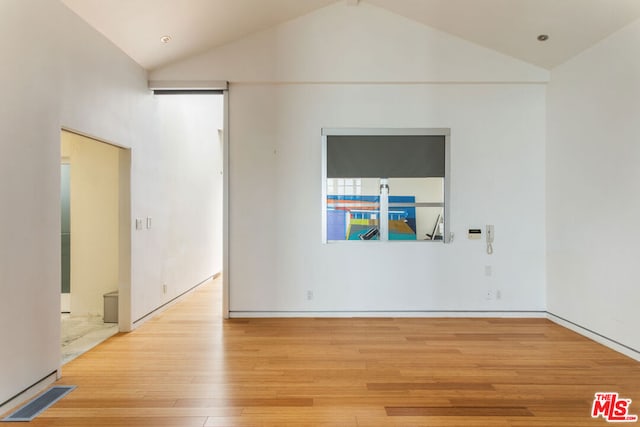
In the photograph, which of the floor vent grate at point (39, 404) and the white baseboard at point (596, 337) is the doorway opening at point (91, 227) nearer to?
the floor vent grate at point (39, 404)

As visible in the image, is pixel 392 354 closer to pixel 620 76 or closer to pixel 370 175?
pixel 370 175

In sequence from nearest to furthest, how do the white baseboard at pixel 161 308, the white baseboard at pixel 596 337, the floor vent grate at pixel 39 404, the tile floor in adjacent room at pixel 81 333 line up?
the floor vent grate at pixel 39 404 < the white baseboard at pixel 596 337 < the tile floor in adjacent room at pixel 81 333 < the white baseboard at pixel 161 308

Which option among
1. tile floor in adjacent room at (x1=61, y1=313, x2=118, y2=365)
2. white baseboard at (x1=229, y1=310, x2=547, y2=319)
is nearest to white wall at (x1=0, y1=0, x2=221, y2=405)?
tile floor in adjacent room at (x1=61, y1=313, x2=118, y2=365)

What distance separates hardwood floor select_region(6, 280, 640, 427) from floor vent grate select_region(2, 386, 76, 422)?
7cm

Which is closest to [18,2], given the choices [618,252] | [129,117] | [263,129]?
[129,117]

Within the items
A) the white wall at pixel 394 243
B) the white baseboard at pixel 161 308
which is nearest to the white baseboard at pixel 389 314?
the white wall at pixel 394 243

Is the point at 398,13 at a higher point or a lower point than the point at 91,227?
higher

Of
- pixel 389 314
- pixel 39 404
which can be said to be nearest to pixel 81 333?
pixel 39 404

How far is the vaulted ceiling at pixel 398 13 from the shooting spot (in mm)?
3467

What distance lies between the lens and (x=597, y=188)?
3877 millimetres

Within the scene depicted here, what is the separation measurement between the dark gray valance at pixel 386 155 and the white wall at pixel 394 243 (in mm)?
175

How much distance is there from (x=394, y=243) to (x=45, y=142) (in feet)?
12.3

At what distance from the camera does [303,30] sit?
4.73m

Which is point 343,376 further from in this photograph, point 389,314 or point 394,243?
point 394,243
